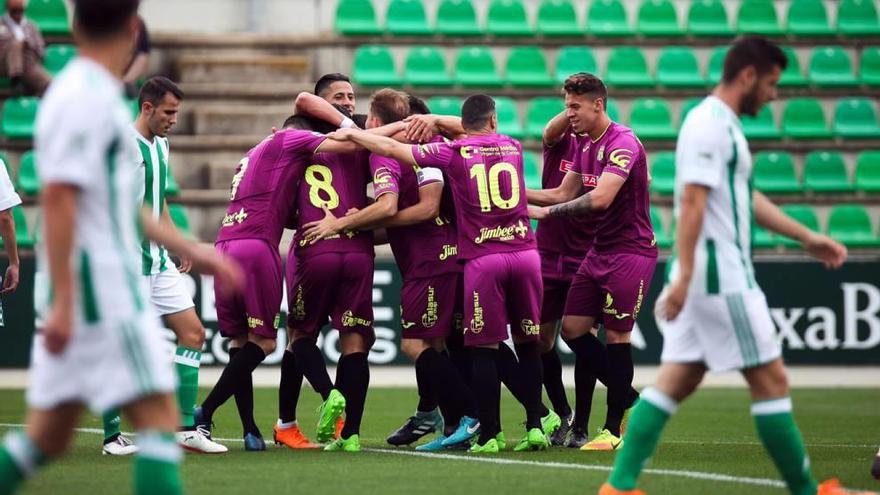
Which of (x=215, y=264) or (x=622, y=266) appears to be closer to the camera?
(x=215, y=264)

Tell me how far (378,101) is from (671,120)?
33.8 feet

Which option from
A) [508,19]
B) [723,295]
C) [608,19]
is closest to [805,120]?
[608,19]

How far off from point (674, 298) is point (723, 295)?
28 centimetres

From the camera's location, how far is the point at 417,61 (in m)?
18.6

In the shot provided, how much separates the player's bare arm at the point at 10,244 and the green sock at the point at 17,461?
A: 469 centimetres

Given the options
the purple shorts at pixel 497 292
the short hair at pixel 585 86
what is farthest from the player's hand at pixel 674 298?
the short hair at pixel 585 86

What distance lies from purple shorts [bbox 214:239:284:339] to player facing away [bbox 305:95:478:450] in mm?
327

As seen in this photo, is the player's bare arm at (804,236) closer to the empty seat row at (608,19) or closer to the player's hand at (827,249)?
the player's hand at (827,249)

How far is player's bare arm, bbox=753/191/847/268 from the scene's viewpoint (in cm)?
570

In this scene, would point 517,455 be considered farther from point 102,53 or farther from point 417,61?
point 417,61

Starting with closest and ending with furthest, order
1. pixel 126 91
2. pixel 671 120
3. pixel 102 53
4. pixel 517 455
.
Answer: pixel 102 53
pixel 517 455
pixel 126 91
pixel 671 120

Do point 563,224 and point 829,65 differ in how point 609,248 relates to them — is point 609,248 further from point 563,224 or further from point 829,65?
point 829,65

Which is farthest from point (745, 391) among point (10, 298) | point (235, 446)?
point (10, 298)

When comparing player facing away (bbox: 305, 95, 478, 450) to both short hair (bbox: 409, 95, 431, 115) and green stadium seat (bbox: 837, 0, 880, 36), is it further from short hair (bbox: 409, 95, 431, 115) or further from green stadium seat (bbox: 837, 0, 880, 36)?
green stadium seat (bbox: 837, 0, 880, 36)
